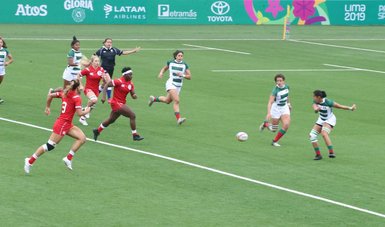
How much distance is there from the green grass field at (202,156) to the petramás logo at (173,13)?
1895 cm

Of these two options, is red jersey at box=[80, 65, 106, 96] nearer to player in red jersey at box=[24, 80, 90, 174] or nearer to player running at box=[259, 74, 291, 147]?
player running at box=[259, 74, 291, 147]

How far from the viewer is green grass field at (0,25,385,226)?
18.5 m

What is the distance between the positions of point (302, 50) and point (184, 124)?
2637 cm

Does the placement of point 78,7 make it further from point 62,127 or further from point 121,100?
point 62,127

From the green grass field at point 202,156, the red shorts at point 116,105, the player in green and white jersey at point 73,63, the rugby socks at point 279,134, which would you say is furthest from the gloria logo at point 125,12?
the rugby socks at point 279,134

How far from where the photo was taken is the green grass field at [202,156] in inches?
727

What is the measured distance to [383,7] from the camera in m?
73.9

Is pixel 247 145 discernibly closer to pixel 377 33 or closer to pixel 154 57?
pixel 154 57

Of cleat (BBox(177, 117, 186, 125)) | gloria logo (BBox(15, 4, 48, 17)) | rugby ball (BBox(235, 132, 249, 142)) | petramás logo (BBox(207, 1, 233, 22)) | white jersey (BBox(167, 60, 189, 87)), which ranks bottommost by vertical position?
petramás logo (BBox(207, 1, 233, 22))

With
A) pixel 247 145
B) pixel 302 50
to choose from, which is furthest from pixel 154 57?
pixel 247 145

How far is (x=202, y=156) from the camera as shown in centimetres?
2436

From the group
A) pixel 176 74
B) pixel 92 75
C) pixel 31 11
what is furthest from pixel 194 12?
pixel 92 75

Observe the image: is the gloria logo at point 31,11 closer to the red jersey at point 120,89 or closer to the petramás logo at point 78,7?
the petramás logo at point 78,7

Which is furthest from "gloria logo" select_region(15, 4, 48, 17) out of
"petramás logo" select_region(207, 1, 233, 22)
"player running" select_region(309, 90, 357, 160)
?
"player running" select_region(309, 90, 357, 160)
